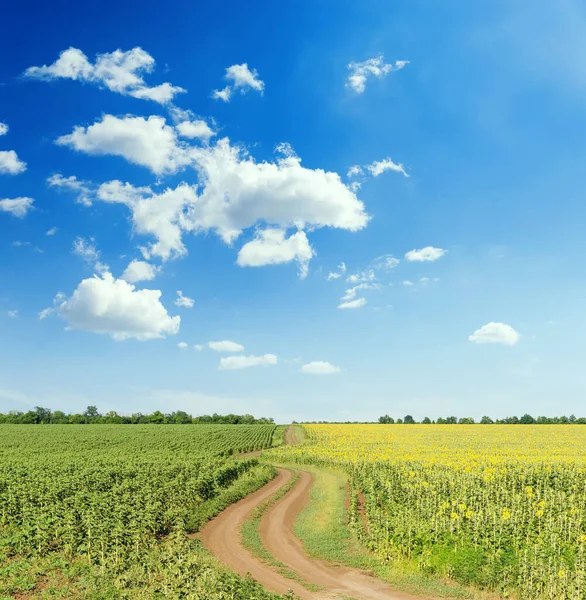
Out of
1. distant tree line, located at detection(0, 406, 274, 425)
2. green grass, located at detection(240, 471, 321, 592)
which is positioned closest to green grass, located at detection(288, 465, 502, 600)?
green grass, located at detection(240, 471, 321, 592)

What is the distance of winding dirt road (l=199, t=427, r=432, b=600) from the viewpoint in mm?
16828

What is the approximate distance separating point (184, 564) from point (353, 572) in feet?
21.2

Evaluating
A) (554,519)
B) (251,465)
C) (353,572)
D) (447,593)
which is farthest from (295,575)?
(251,465)

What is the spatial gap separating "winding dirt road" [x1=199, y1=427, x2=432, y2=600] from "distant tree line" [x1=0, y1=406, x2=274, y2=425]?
14239 centimetres

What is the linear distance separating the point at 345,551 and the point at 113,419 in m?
162

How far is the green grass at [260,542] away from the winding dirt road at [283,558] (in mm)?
215

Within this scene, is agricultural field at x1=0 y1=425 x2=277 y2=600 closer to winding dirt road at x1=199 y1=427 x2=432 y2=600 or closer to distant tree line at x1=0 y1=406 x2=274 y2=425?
winding dirt road at x1=199 y1=427 x2=432 y2=600

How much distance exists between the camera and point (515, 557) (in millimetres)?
17859

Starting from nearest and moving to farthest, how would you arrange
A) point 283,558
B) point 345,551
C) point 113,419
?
point 283,558, point 345,551, point 113,419

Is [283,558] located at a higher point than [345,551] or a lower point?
lower

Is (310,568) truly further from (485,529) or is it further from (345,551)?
(485,529)

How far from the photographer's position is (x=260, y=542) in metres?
22.7

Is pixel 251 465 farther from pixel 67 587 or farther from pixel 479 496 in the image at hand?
pixel 67 587

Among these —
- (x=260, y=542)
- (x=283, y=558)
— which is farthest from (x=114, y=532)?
(x=283, y=558)
